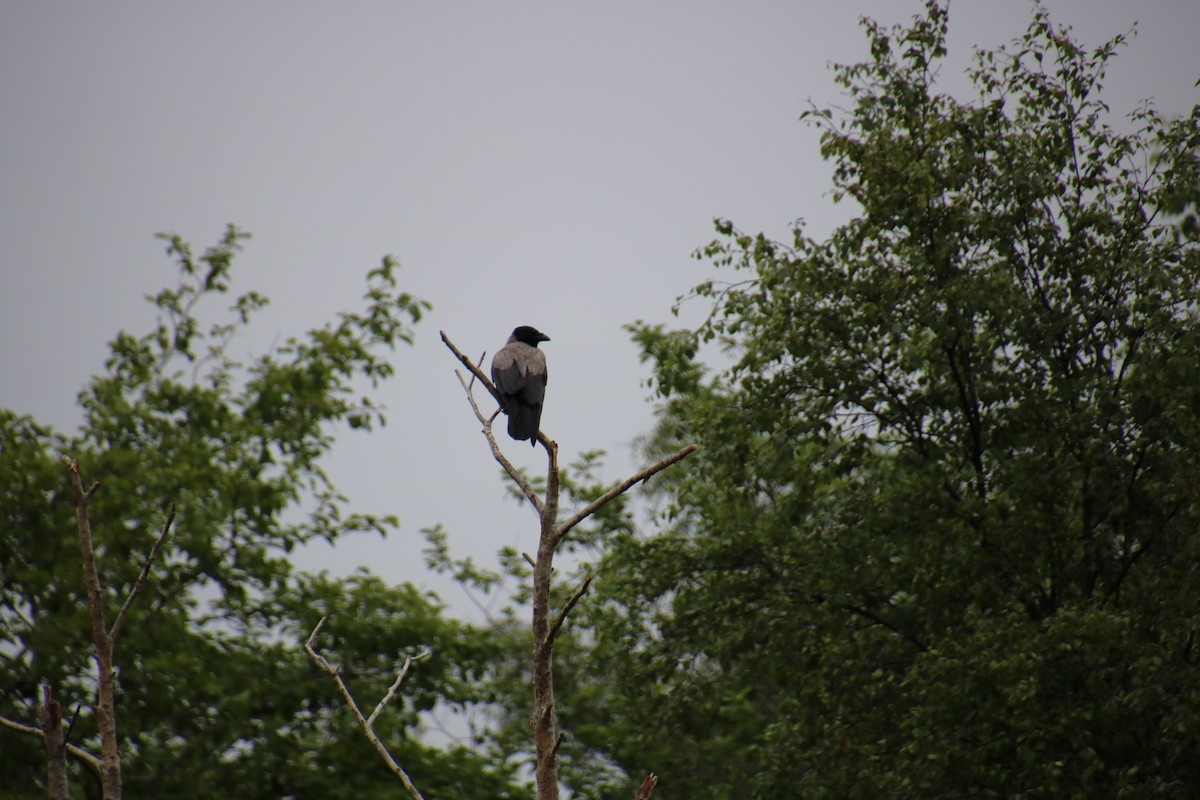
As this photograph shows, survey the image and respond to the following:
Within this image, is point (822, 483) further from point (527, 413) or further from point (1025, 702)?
point (527, 413)

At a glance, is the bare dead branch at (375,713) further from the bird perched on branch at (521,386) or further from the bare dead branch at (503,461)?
the bird perched on branch at (521,386)

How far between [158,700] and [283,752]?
63.4 inches

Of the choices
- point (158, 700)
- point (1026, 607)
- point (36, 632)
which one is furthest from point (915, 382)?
point (36, 632)

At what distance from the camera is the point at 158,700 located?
48.4 ft

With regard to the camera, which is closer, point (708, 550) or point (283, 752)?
point (708, 550)

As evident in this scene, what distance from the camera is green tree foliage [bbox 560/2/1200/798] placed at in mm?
11562

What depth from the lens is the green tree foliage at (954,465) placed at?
1156 cm

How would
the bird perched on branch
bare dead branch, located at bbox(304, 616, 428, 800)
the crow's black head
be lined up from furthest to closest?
the crow's black head, the bird perched on branch, bare dead branch, located at bbox(304, 616, 428, 800)

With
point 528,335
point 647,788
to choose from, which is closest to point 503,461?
point 647,788

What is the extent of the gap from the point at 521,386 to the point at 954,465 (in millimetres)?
6209

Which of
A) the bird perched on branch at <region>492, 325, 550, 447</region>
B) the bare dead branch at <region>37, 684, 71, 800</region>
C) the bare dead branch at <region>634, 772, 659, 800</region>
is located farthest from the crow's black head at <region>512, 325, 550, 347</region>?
the bare dead branch at <region>634, 772, 659, 800</region>

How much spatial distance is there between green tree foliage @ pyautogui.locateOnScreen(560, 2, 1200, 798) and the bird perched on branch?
13.9ft

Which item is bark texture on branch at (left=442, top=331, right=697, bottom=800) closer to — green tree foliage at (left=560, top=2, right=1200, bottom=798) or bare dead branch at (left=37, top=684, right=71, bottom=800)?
bare dead branch at (left=37, top=684, right=71, bottom=800)

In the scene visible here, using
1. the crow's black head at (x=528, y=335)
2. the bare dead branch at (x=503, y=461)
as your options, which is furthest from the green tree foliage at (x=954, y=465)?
the bare dead branch at (x=503, y=461)
